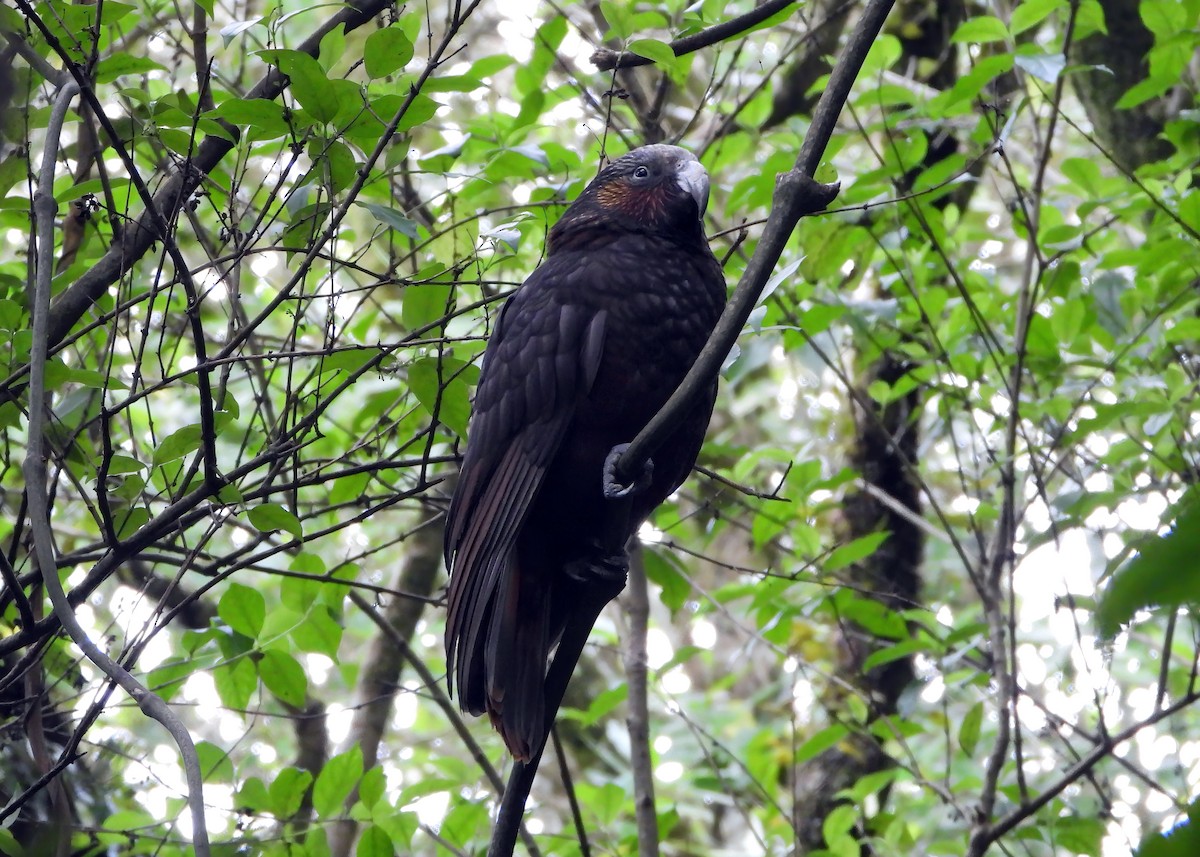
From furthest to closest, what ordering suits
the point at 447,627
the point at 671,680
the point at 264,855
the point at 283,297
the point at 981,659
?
1. the point at 671,680
2. the point at 981,659
3. the point at 264,855
4. the point at 447,627
5. the point at 283,297

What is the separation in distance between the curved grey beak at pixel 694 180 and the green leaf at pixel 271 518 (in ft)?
4.76

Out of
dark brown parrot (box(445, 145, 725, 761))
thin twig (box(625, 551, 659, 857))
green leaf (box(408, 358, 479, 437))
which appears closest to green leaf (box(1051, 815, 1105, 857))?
thin twig (box(625, 551, 659, 857))

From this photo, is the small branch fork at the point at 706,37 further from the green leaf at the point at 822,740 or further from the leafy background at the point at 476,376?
the green leaf at the point at 822,740

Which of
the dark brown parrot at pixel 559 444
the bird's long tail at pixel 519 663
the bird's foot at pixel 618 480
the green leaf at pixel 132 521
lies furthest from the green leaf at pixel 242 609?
the bird's foot at pixel 618 480

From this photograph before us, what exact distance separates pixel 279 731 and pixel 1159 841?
30.3 ft

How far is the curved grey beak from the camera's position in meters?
3.05

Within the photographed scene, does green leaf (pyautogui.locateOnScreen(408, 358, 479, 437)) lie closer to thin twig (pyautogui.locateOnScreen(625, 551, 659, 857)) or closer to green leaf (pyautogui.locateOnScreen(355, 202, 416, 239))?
green leaf (pyautogui.locateOnScreen(355, 202, 416, 239))

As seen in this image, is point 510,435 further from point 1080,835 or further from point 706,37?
point 1080,835

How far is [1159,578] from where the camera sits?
556 millimetres

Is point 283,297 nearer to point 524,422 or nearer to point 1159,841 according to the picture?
point 524,422

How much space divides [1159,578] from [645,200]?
8.77ft

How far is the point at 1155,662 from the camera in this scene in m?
6.64

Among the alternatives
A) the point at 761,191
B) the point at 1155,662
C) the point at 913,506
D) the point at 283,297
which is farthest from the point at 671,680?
the point at 283,297

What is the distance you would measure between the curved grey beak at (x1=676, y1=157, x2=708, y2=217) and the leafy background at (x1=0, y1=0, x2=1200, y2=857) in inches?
7.5
